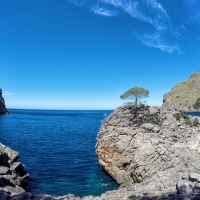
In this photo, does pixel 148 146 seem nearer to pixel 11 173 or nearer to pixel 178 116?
pixel 178 116

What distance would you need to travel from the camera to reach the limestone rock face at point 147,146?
31.5m

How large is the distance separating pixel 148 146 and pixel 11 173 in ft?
77.5

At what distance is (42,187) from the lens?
34969 mm

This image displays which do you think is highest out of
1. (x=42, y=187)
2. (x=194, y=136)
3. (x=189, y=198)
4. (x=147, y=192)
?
(x=194, y=136)

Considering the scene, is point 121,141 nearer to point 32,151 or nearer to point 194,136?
point 194,136

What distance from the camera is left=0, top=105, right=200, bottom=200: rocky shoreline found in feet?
88.2

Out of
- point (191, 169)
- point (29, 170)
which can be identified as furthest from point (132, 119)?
point (29, 170)

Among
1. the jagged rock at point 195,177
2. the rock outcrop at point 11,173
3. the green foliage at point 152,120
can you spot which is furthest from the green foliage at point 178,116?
the rock outcrop at point 11,173

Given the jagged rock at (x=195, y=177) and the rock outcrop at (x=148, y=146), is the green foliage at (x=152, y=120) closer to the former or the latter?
the rock outcrop at (x=148, y=146)

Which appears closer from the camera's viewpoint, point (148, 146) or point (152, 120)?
point (148, 146)

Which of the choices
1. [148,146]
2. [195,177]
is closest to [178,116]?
[148,146]

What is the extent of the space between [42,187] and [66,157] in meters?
18.5

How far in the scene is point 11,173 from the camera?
34.0 m

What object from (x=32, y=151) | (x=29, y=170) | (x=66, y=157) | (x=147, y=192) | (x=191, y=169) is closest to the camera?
(x=147, y=192)
